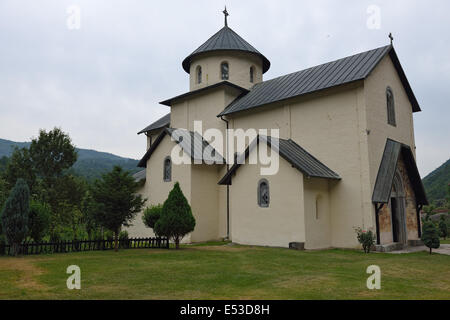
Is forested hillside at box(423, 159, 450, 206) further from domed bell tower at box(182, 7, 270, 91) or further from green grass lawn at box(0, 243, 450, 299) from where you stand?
green grass lawn at box(0, 243, 450, 299)

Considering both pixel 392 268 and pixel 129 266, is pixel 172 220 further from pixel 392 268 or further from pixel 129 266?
pixel 392 268

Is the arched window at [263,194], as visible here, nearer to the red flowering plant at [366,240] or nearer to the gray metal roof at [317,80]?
the red flowering plant at [366,240]

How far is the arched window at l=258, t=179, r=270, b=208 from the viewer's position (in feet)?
55.6

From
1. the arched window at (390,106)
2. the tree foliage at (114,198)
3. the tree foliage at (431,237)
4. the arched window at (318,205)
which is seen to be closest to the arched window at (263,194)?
the arched window at (318,205)

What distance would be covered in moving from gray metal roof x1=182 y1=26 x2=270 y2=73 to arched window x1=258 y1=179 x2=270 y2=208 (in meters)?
11.4

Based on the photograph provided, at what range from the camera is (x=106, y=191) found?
1391 cm

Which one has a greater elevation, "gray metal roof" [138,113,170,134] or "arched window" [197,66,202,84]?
"arched window" [197,66,202,84]

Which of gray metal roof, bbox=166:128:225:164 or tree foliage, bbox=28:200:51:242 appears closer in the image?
tree foliage, bbox=28:200:51:242

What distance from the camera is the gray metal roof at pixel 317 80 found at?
17297mm

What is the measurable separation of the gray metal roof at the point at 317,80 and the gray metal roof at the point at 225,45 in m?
3.69

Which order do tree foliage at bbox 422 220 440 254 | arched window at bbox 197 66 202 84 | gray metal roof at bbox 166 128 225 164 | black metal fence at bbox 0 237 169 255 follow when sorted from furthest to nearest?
1. arched window at bbox 197 66 202 84
2. gray metal roof at bbox 166 128 225 164
3. tree foliage at bbox 422 220 440 254
4. black metal fence at bbox 0 237 169 255

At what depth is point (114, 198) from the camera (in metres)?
13.8

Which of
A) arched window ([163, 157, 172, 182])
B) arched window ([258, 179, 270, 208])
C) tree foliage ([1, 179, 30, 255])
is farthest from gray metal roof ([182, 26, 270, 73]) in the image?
tree foliage ([1, 179, 30, 255])
